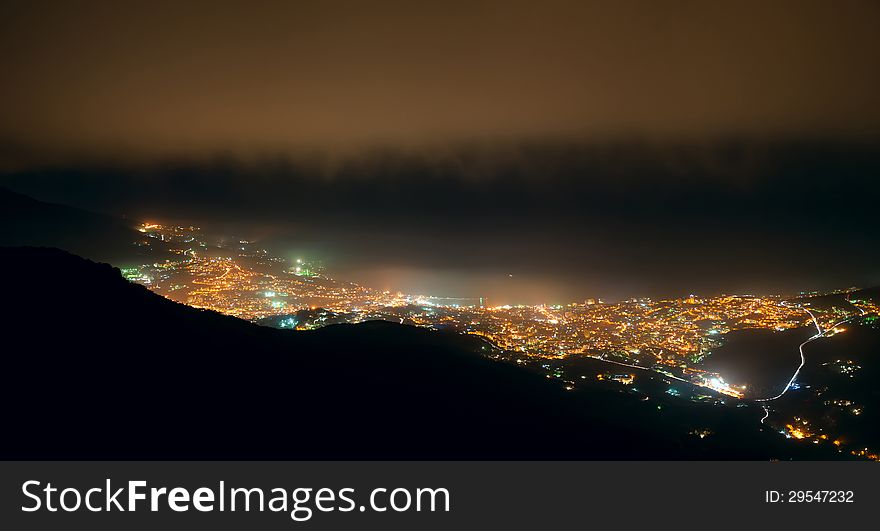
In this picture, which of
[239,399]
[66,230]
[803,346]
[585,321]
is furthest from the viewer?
[66,230]

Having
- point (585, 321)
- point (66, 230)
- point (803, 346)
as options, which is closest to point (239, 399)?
point (803, 346)

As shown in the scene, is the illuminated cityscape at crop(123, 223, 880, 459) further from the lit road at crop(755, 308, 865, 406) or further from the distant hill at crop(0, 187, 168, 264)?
the distant hill at crop(0, 187, 168, 264)

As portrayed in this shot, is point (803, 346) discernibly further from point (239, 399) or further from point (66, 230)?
point (66, 230)

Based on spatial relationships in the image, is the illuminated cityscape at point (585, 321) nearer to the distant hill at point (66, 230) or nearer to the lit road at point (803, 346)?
the lit road at point (803, 346)

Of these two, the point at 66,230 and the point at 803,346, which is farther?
the point at 66,230
